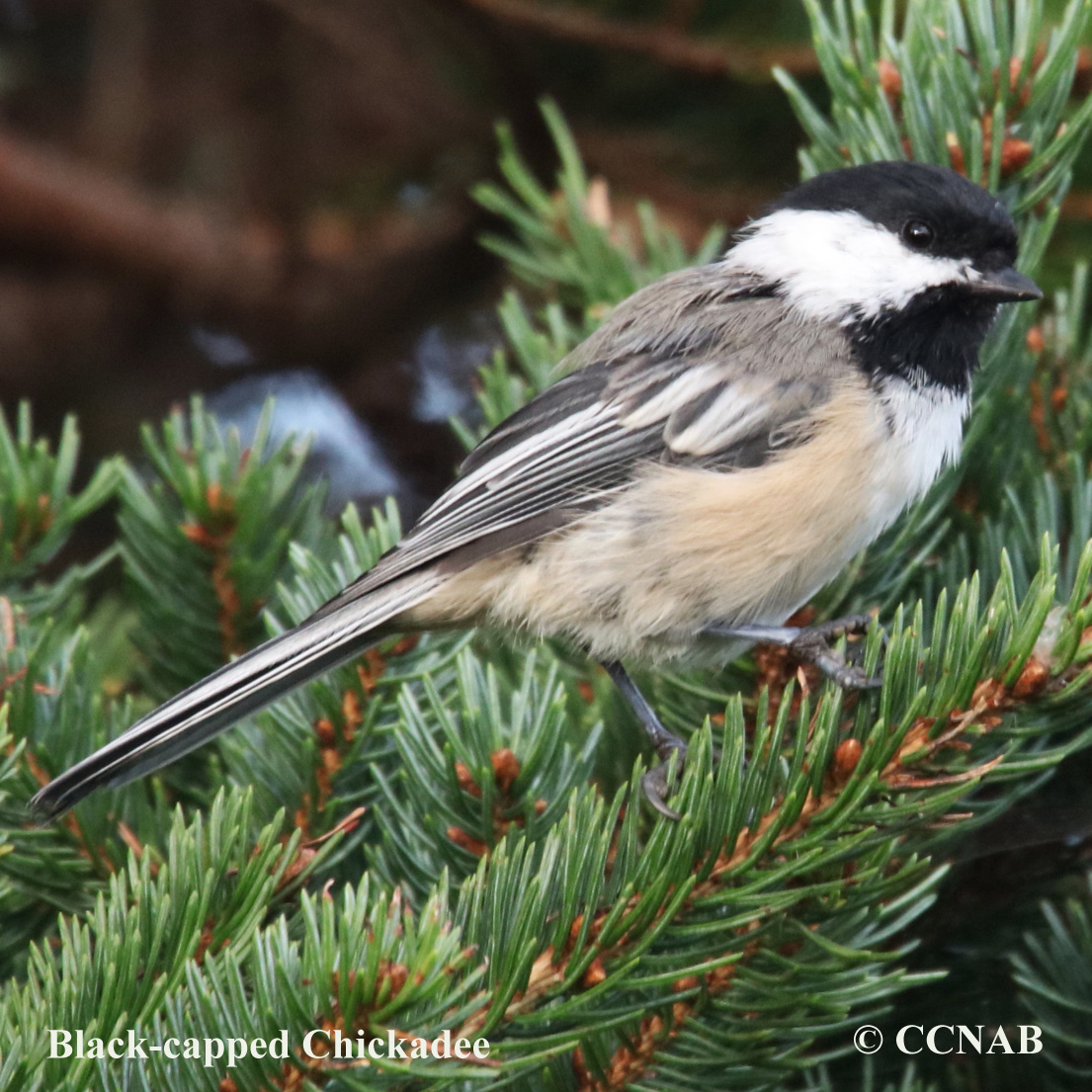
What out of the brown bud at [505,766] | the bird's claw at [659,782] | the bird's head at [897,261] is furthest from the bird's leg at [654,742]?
the bird's head at [897,261]

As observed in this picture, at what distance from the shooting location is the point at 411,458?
87.9 inches

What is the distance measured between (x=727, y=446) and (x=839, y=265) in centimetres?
30

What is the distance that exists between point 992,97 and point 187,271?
1.28 meters

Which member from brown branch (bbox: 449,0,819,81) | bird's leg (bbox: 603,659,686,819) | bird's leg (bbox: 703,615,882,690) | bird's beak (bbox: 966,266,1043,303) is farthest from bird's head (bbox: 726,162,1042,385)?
bird's leg (bbox: 603,659,686,819)

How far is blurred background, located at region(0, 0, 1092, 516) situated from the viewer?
1.96 meters

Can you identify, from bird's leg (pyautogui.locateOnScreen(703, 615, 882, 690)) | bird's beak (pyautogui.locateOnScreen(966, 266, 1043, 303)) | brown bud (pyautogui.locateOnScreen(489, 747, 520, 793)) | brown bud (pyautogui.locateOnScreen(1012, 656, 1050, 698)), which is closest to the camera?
brown bud (pyautogui.locateOnScreen(1012, 656, 1050, 698))

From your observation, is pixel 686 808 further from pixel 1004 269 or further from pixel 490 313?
pixel 490 313

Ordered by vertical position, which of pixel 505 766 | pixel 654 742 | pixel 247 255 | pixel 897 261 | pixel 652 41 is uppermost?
pixel 247 255

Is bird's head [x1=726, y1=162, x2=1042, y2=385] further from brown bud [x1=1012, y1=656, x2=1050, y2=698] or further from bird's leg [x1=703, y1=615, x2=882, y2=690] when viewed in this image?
brown bud [x1=1012, y1=656, x2=1050, y2=698]

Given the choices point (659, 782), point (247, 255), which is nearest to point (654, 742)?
point (659, 782)

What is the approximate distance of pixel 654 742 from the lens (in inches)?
50.5

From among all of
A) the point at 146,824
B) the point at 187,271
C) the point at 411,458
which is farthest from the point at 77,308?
Answer: the point at 146,824

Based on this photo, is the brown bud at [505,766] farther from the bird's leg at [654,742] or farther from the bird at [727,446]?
the bird at [727,446]

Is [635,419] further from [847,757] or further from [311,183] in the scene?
[311,183]
